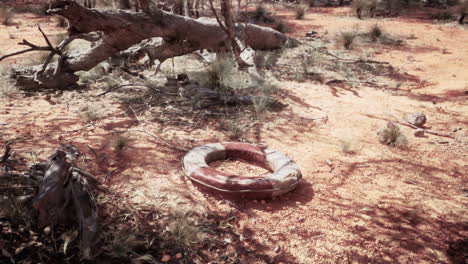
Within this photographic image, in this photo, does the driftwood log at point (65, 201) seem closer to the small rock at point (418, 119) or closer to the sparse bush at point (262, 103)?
the sparse bush at point (262, 103)

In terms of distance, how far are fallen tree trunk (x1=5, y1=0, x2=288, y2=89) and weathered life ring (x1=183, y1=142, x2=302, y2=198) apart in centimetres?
156

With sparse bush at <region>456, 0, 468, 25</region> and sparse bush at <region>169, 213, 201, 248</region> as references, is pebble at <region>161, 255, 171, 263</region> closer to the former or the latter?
sparse bush at <region>169, 213, 201, 248</region>

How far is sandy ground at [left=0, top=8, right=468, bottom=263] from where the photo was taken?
2.30 meters

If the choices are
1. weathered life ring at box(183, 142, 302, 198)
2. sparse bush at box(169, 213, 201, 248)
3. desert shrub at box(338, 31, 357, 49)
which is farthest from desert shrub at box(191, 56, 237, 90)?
desert shrub at box(338, 31, 357, 49)

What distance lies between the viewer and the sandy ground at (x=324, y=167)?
2.30m

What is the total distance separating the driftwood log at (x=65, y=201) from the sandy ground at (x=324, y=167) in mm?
475

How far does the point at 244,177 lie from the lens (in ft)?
8.70

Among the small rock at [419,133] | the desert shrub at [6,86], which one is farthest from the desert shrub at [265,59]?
the desert shrub at [6,86]

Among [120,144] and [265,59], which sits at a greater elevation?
[265,59]

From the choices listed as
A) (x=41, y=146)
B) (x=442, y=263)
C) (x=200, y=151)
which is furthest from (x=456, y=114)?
(x=41, y=146)

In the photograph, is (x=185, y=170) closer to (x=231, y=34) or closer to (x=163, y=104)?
(x=163, y=104)

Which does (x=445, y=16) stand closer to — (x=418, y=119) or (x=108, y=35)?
(x=418, y=119)

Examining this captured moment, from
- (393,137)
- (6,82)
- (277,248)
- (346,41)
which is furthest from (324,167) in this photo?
(346,41)

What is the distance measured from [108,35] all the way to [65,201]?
9.66 ft
